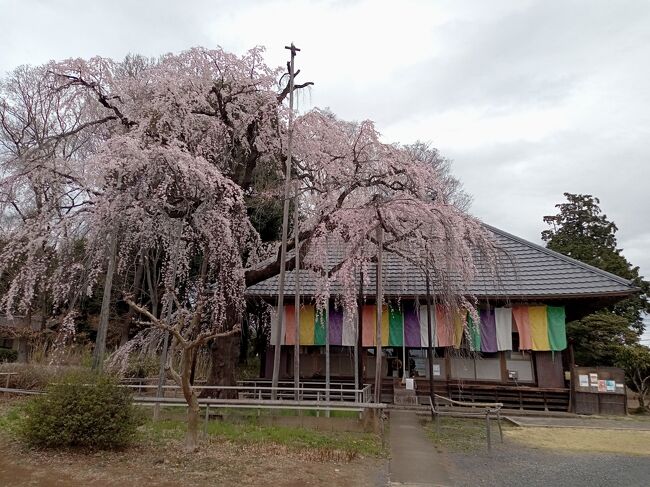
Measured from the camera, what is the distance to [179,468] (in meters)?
5.80

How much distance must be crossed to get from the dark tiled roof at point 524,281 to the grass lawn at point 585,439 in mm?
3661

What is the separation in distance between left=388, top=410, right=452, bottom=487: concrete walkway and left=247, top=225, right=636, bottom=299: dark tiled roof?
3769 mm

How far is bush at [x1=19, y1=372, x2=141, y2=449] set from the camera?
20.3 feet

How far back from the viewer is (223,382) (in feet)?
34.1

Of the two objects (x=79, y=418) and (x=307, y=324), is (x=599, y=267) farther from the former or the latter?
(x=79, y=418)

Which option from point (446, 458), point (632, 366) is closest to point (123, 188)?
Answer: point (446, 458)

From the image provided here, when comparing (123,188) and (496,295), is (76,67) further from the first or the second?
(496,295)

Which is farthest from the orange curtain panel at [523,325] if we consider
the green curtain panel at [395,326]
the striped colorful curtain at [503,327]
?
the green curtain panel at [395,326]

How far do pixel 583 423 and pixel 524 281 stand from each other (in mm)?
4107

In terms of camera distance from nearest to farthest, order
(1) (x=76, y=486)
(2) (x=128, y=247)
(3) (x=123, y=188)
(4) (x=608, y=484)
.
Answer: (1) (x=76, y=486) < (4) (x=608, y=484) < (3) (x=123, y=188) < (2) (x=128, y=247)

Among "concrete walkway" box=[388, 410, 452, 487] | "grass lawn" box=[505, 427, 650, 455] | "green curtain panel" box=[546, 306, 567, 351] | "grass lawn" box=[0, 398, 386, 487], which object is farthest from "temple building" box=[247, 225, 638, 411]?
"grass lawn" box=[0, 398, 386, 487]

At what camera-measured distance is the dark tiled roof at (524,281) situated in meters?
12.8

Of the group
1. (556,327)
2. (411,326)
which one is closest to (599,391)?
(556,327)

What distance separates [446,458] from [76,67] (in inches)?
391
